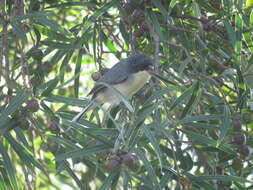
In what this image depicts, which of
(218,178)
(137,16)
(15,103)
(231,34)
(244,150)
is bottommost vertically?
(218,178)

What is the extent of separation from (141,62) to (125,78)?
359mm

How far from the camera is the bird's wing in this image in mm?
3455

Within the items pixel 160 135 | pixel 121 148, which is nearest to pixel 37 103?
pixel 121 148

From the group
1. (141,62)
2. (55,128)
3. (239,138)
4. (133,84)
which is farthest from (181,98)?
(133,84)

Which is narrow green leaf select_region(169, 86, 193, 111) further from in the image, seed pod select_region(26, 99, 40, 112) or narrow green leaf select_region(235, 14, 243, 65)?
seed pod select_region(26, 99, 40, 112)

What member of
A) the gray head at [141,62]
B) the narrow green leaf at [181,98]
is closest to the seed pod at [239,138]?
the narrow green leaf at [181,98]

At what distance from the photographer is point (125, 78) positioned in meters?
3.71

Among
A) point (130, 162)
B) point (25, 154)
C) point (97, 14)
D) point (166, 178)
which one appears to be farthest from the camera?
point (97, 14)

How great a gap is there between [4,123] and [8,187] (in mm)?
381

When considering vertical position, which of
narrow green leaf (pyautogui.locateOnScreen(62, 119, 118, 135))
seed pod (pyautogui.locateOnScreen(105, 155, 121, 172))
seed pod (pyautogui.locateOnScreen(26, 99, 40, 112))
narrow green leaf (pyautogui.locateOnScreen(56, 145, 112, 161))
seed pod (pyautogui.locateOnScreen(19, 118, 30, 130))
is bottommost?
narrow green leaf (pyautogui.locateOnScreen(56, 145, 112, 161))

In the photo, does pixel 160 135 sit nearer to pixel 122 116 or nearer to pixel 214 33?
pixel 122 116

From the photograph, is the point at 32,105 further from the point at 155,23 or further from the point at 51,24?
the point at 155,23

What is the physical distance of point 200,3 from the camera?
9.66 feet

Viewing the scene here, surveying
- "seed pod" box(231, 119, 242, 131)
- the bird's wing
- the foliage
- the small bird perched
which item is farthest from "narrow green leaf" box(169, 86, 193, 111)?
the bird's wing
